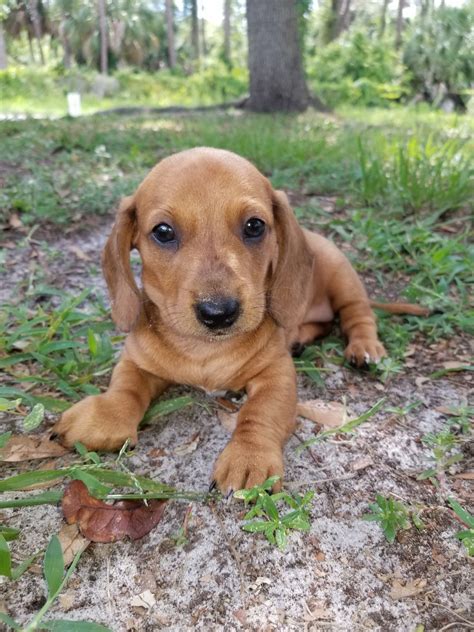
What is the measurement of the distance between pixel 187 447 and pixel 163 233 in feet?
2.92

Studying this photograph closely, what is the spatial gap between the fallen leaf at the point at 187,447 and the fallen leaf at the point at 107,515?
1.03ft

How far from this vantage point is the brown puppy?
2104 millimetres

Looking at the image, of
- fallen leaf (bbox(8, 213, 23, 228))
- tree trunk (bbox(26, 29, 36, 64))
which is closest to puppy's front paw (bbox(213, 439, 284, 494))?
fallen leaf (bbox(8, 213, 23, 228))

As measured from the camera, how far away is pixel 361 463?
2.21 metres

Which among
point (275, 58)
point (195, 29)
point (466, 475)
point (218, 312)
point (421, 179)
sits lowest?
point (466, 475)

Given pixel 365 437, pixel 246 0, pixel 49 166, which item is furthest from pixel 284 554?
pixel 246 0

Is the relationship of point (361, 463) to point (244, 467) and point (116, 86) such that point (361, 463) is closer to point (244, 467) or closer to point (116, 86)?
point (244, 467)

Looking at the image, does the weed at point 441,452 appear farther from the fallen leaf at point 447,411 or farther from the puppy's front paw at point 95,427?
the puppy's front paw at point 95,427

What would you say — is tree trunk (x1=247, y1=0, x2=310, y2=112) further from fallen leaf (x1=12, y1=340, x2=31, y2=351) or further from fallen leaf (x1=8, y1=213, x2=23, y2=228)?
fallen leaf (x1=12, y1=340, x2=31, y2=351)

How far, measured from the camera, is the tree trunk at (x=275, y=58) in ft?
33.8

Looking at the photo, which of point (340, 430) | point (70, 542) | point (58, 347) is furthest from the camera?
point (58, 347)

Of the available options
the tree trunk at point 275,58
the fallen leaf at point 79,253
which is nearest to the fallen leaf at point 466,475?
the fallen leaf at point 79,253

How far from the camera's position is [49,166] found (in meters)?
5.93

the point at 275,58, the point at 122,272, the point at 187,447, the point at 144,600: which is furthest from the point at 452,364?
the point at 275,58
